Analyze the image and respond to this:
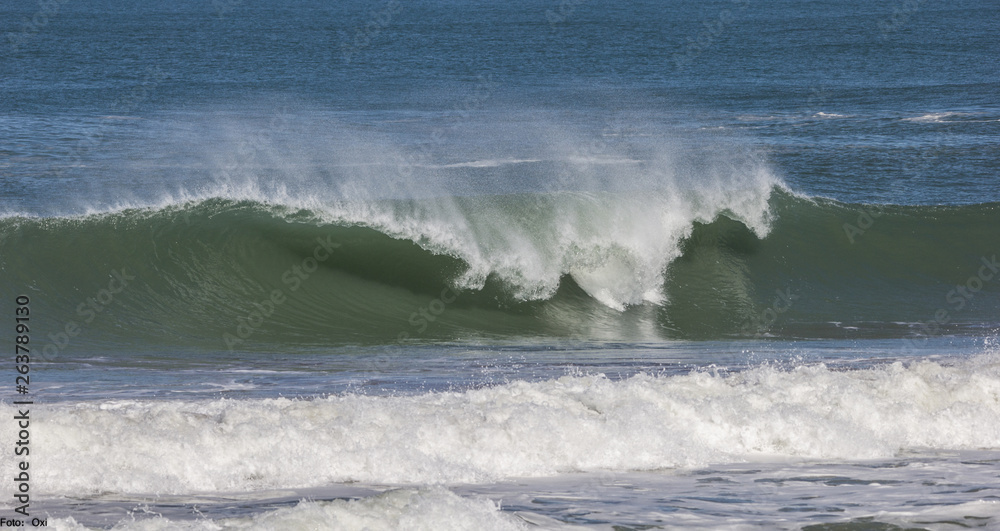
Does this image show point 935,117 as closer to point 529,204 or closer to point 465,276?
point 529,204

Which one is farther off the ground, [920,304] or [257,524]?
[920,304]

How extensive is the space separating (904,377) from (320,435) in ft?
14.8

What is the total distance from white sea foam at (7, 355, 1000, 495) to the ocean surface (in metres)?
0.02

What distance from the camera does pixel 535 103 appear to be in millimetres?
35062

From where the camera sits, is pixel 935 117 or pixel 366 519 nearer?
pixel 366 519

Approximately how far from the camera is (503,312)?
11938 mm

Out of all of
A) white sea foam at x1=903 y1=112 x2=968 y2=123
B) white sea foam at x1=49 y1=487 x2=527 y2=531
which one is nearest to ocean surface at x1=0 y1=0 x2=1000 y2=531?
white sea foam at x1=49 y1=487 x2=527 y2=531

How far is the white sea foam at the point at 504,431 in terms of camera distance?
564 centimetres

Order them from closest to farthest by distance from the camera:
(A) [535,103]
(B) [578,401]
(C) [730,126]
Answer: (B) [578,401] → (C) [730,126] → (A) [535,103]

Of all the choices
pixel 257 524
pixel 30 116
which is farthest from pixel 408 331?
pixel 30 116

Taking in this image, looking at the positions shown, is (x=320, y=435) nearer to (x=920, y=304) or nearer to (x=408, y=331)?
(x=408, y=331)

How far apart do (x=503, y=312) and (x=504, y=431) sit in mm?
5781

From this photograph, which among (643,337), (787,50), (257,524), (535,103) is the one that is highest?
(787,50)

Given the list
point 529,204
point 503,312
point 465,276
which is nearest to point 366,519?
point 503,312
